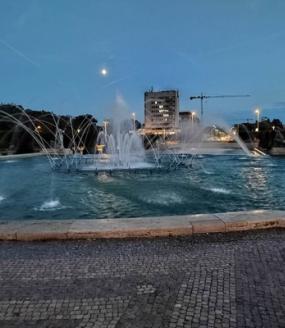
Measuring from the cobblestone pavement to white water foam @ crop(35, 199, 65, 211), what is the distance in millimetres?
5330

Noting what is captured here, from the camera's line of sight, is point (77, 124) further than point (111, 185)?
Yes

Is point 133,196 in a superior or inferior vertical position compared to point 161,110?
inferior

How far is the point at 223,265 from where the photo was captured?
557 centimetres

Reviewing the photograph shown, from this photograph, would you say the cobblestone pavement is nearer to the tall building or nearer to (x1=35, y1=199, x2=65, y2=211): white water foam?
(x1=35, y1=199, x2=65, y2=211): white water foam

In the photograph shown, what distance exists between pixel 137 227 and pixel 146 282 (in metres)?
2.07

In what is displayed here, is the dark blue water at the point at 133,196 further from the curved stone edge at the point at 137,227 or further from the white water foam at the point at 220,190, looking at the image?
the curved stone edge at the point at 137,227

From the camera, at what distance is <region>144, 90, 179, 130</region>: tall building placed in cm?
12425

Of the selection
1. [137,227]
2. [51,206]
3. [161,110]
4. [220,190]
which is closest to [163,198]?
[220,190]

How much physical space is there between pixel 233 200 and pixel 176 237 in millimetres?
6882

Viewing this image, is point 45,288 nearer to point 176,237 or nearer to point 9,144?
point 176,237

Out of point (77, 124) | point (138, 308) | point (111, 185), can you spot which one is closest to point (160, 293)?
point (138, 308)

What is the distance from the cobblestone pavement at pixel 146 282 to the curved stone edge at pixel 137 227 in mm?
220

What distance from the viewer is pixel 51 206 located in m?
12.5

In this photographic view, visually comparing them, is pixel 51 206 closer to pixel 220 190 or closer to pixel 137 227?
pixel 137 227
